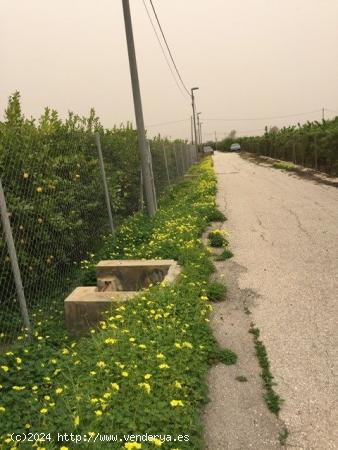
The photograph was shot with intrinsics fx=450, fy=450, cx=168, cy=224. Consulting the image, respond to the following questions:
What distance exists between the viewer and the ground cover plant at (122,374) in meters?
2.91

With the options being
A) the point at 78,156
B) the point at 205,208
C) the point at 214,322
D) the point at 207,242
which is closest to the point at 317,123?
the point at 205,208

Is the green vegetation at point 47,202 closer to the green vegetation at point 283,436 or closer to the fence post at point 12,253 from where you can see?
the fence post at point 12,253

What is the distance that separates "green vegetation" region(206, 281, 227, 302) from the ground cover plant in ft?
0.32

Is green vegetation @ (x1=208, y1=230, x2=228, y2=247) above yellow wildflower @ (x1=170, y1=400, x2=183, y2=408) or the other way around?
the other way around

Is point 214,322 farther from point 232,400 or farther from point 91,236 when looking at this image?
point 91,236

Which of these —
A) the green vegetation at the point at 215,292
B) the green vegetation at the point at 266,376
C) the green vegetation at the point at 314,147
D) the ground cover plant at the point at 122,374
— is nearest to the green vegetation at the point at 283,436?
the green vegetation at the point at 266,376

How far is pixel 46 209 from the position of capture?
5.98m

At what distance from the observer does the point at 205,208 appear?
11.5m

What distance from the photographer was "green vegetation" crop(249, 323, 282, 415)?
349 centimetres

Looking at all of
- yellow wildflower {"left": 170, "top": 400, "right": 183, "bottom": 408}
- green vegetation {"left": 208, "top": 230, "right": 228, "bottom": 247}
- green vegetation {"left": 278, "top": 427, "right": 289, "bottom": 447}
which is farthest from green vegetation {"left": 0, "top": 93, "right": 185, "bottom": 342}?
green vegetation {"left": 278, "top": 427, "right": 289, "bottom": 447}

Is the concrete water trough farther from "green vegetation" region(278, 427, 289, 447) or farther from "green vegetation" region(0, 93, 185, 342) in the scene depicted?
"green vegetation" region(278, 427, 289, 447)

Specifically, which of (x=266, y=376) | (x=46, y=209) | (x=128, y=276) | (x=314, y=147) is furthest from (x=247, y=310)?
(x=314, y=147)

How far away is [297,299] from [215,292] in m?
1.02

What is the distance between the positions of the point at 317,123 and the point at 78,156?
2286cm
